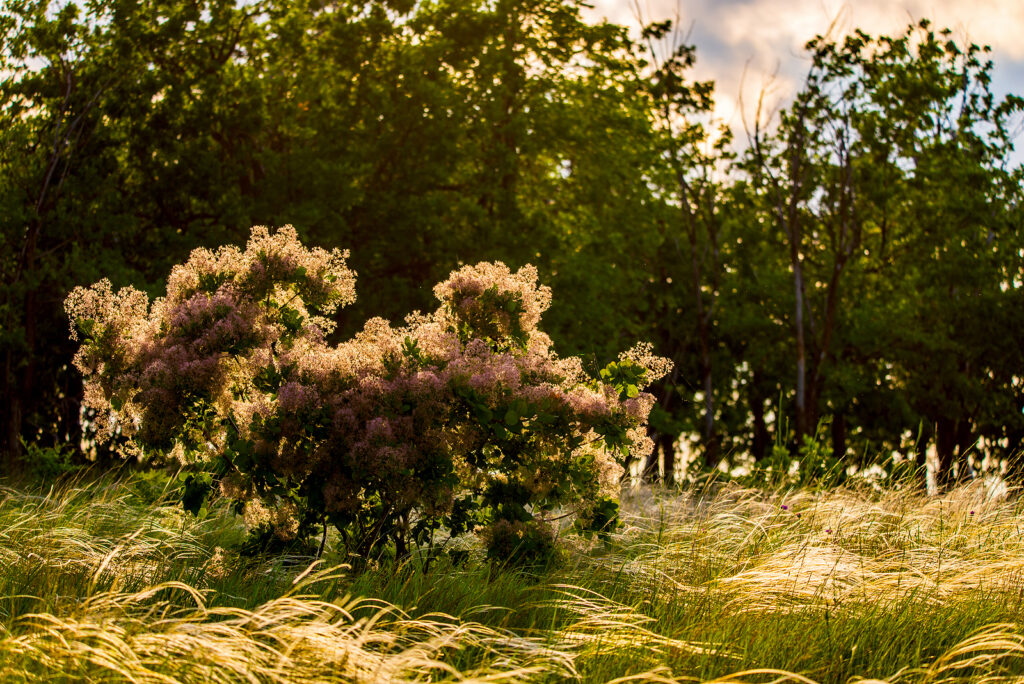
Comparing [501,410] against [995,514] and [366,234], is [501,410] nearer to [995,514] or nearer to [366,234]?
[995,514]

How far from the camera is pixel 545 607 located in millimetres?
4914

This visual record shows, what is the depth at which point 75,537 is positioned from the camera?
19.9 feet

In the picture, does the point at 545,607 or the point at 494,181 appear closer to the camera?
the point at 545,607

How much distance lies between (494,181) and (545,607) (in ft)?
41.7

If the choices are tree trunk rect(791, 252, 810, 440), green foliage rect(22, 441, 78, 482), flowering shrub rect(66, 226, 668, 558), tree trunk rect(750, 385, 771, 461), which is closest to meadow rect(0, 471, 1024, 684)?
flowering shrub rect(66, 226, 668, 558)

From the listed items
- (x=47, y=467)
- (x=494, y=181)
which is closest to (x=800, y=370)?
(x=494, y=181)

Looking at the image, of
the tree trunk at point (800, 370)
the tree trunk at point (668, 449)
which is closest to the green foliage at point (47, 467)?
the tree trunk at point (800, 370)

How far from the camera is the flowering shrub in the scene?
538 cm

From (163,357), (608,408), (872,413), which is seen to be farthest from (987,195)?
(163,357)

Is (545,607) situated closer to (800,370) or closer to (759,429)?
(800,370)

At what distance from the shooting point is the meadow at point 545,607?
3.62 m

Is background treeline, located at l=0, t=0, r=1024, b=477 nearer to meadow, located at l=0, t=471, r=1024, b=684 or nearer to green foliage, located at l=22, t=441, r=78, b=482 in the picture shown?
green foliage, located at l=22, t=441, r=78, b=482

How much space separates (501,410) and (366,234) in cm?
1124

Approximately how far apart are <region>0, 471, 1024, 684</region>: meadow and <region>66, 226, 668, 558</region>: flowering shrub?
0.40 meters
